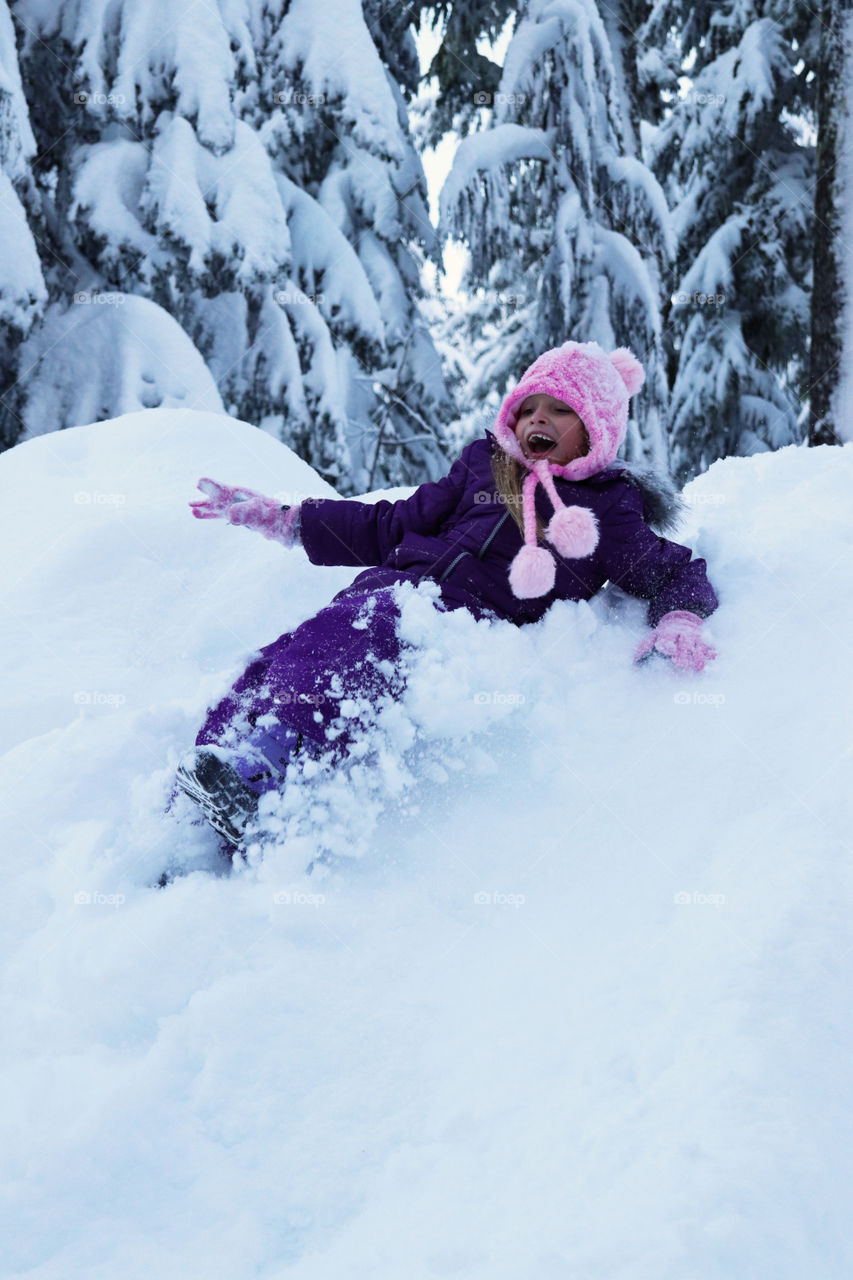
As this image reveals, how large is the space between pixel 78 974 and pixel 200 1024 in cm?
24

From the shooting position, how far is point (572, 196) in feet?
23.4

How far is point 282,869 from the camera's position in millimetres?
1797

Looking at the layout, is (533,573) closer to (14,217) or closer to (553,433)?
(553,433)

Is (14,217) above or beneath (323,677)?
above

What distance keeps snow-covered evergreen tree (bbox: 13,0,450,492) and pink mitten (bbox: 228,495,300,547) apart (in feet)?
12.6

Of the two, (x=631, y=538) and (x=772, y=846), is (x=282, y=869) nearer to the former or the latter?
(x=772, y=846)

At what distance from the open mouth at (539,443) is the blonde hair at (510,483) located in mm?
77

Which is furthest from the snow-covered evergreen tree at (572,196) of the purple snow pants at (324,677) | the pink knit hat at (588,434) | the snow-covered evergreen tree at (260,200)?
the purple snow pants at (324,677)

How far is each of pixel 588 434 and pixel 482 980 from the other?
1516 millimetres

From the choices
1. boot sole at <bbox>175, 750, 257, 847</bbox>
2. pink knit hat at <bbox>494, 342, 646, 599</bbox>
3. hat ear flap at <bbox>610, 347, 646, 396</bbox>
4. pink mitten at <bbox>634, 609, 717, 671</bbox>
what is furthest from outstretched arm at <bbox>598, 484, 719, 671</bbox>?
boot sole at <bbox>175, 750, 257, 847</bbox>

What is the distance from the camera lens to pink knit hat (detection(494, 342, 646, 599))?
2.26m

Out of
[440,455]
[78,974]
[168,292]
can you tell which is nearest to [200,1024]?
[78,974]

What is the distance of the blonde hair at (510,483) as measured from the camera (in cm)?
245

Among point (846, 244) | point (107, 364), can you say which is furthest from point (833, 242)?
point (107, 364)
